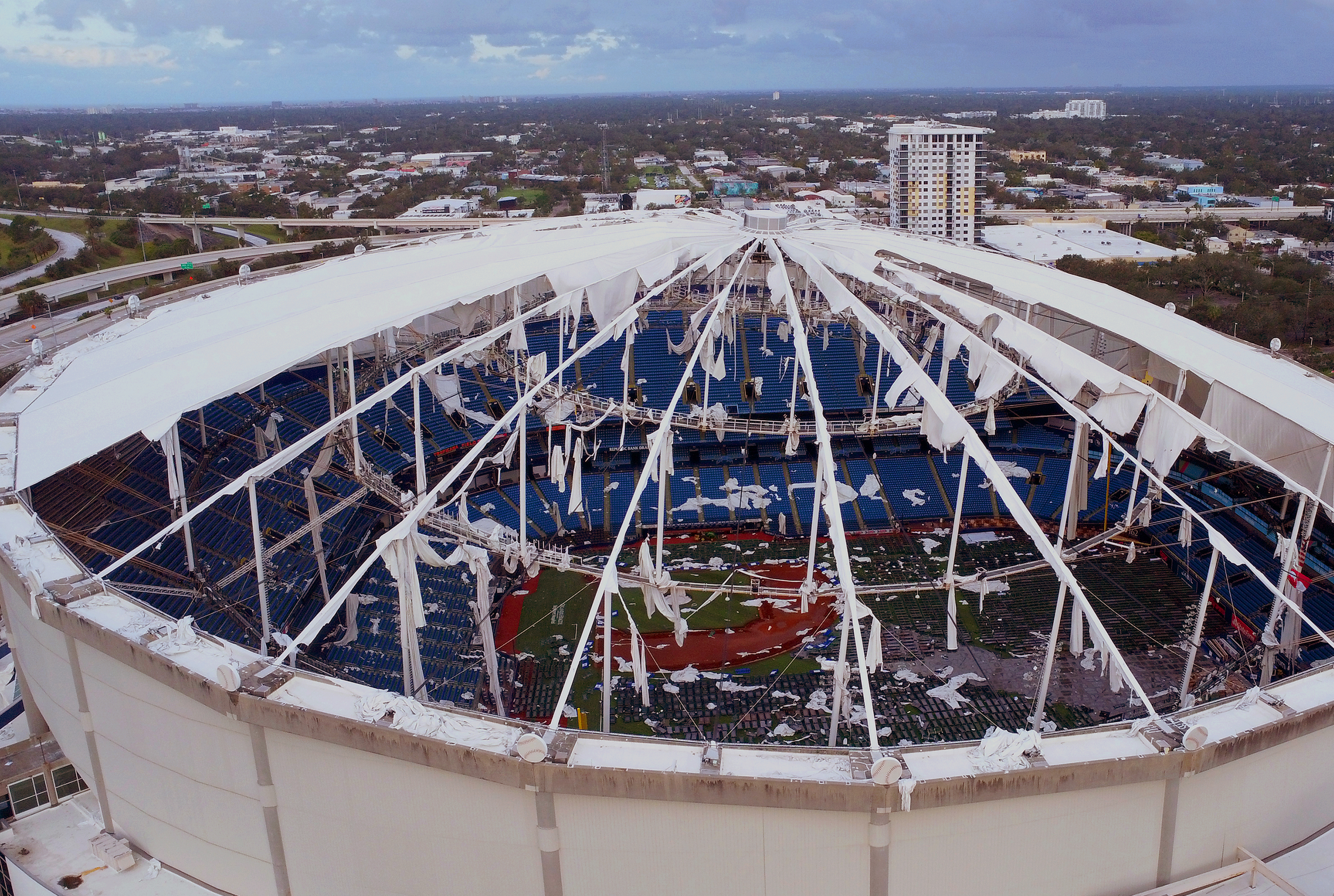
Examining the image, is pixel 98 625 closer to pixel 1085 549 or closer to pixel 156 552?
pixel 156 552

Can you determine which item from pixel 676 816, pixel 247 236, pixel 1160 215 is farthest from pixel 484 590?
pixel 1160 215

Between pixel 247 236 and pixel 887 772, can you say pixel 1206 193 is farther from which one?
pixel 887 772

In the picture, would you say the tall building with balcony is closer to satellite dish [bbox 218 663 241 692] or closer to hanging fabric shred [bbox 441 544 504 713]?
hanging fabric shred [bbox 441 544 504 713]

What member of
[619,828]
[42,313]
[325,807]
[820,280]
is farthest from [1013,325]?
[42,313]

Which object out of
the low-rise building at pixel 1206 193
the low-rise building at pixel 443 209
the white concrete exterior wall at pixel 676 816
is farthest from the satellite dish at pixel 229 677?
the low-rise building at pixel 1206 193

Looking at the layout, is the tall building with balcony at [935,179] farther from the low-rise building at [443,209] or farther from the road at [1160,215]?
the low-rise building at [443,209]

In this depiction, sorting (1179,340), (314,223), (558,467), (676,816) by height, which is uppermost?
(314,223)

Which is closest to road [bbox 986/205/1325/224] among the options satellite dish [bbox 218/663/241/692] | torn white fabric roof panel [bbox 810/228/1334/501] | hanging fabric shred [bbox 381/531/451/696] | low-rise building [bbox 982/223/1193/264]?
low-rise building [bbox 982/223/1193/264]
